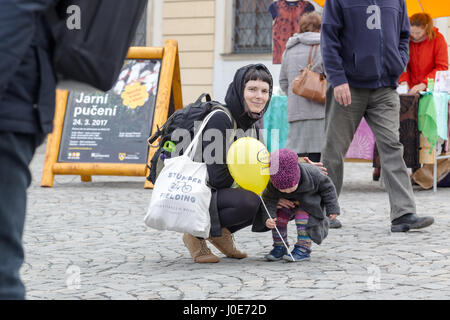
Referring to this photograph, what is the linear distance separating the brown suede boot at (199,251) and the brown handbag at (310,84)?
11.1 ft

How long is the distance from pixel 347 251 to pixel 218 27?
12934 mm

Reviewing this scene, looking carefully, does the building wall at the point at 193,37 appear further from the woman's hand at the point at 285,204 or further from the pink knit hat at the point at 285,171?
the pink knit hat at the point at 285,171

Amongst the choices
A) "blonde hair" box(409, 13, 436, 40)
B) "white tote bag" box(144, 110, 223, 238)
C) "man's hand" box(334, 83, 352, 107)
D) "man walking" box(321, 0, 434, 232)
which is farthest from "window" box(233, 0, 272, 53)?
"white tote bag" box(144, 110, 223, 238)

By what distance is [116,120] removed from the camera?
9.31 m

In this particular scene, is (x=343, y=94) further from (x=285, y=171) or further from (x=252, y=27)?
(x=252, y=27)

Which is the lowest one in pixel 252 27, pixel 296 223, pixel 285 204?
pixel 296 223

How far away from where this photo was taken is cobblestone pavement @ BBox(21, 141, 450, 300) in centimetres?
349

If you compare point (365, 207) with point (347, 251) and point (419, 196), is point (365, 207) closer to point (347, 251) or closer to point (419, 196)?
point (419, 196)

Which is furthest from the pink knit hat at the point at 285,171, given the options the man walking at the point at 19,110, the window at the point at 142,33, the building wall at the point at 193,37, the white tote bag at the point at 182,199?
the window at the point at 142,33

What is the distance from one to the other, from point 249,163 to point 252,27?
13.1 m

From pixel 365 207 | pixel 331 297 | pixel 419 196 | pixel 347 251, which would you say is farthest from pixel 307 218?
pixel 419 196

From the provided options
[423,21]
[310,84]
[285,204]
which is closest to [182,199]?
[285,204]

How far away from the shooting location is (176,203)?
407cm

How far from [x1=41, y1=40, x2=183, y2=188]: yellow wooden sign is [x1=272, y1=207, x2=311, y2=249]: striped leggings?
4.47 metres
